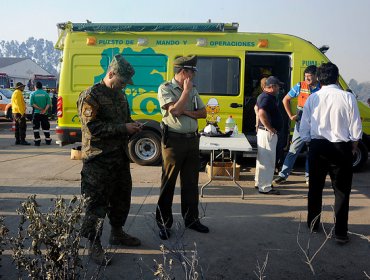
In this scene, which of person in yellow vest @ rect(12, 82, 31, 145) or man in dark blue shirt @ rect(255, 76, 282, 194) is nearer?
man in dark blue shirt @ rect(255, 76, 282, 194)

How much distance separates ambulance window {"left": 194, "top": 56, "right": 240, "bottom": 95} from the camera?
23.4 ft

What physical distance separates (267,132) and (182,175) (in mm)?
2032

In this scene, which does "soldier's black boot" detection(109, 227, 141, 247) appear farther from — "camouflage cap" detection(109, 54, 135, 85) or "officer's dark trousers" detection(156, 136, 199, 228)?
"camouflage cap" detection(109, 54, 135, 85)

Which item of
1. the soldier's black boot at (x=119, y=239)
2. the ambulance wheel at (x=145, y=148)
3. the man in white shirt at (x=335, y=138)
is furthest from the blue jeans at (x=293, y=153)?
the soldier's black boot at (x=119, y=239)

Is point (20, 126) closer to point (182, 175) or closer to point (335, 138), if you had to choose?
point (182, 175)

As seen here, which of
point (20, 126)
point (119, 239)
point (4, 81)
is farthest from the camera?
point (4, 81)

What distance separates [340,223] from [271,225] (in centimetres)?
82

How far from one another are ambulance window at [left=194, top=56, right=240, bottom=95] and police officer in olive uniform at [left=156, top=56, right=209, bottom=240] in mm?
3294

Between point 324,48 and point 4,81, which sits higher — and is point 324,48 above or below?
below

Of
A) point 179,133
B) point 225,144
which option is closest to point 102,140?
point 179,133

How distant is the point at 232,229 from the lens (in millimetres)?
4188

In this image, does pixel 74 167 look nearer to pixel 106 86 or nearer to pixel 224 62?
pixel 224 62

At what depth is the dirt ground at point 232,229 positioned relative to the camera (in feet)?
10.5

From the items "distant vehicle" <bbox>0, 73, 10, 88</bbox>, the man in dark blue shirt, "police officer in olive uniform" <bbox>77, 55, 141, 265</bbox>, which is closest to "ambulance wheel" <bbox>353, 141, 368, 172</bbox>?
the man in dark blue shirt
